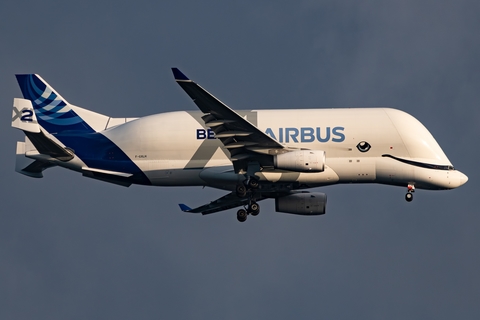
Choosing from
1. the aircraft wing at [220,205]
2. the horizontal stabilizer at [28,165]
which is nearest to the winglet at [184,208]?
the aircraft wing at [220,205]

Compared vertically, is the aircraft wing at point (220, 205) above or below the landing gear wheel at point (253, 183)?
below

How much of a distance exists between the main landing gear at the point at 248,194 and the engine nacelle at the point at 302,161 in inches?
101

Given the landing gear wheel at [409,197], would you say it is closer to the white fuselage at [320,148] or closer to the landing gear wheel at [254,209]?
the white fuselage at [320,148]

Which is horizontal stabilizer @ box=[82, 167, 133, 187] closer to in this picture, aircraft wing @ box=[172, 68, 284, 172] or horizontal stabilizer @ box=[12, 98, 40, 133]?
horizontal stabilizer @ box=[12, 98, 40, 133]

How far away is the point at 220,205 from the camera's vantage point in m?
66.7

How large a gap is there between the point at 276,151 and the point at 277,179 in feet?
7.79

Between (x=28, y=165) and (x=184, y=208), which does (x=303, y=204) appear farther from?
(x=28, y=165)

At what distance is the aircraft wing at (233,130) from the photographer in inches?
2153

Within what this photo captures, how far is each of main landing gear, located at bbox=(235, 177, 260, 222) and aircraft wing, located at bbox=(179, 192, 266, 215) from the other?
13.1 ft

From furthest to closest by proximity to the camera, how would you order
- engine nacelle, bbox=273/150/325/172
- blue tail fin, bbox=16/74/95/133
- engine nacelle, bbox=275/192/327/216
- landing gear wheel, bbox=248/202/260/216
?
engine nacelle, bbox=275/192/327/216 < blue tail fin, bbox=16/74/95/133 < landing gear wheel, bbox=248/202/260/216 < engine nacelle, bbox=273/150/325/172

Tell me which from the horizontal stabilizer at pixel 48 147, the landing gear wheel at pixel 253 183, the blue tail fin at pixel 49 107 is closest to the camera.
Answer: the horizontal stabilizer at pixel 48 147

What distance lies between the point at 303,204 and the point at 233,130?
31.4ft

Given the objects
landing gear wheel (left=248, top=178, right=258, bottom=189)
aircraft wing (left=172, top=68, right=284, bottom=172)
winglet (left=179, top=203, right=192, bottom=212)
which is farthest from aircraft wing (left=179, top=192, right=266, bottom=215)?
aircraft wing (left=172, top=68, right=284, bottom=172)

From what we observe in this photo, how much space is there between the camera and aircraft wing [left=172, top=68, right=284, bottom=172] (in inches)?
2153
